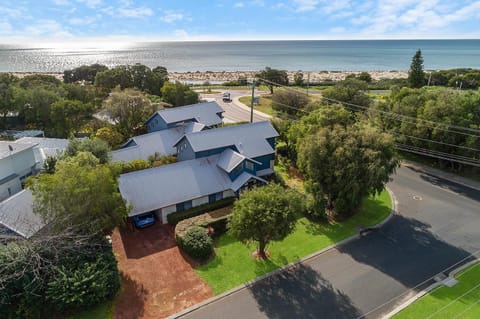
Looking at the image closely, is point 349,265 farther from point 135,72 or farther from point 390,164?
point 135,72

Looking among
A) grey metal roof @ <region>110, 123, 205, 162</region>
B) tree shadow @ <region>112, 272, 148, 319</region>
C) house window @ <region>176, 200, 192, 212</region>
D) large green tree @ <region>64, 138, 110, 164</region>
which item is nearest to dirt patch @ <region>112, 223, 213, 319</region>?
tree shadow @ <region>112, 272, 148, 319</region>

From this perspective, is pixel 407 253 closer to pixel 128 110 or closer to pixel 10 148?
pixel 10 148

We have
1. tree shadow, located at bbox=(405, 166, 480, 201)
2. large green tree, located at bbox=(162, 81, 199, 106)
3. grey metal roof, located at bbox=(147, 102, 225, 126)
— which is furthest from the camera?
large green tree, located at bbox=(162, 81, 199, 106)

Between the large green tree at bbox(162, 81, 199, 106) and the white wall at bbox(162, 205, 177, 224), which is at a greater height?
the large green tree at bbox(162, 81, 199, 106)

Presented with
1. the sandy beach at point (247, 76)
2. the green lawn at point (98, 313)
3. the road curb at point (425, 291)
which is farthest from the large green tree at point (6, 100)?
the sandy beach at point (247, 76)

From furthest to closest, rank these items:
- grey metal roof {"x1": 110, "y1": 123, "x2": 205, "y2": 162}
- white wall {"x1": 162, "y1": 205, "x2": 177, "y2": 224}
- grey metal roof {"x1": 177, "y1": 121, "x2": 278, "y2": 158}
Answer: grey metal roof {"x1": 110, "y1": 123, "x2": 205, "y2": 162} → grey metal roof {"x1": 177, "y1": 121, "x2": 278, "y2": 158} → white wall {"x1": 162, "y1": 205, "x2": 177, "y2": 224}

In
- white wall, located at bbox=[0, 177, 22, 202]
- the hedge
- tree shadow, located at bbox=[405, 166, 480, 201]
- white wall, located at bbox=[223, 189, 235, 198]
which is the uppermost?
white wall, located at bbox=[0, 177, 22, 202]

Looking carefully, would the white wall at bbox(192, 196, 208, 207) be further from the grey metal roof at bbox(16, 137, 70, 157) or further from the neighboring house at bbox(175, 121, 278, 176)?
the grey metal roof at bbox(16, 137, 70, 157)

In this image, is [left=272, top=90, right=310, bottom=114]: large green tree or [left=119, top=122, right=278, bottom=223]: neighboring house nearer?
[left=119, top=122, right=278, bottom=223]: neighboring house
